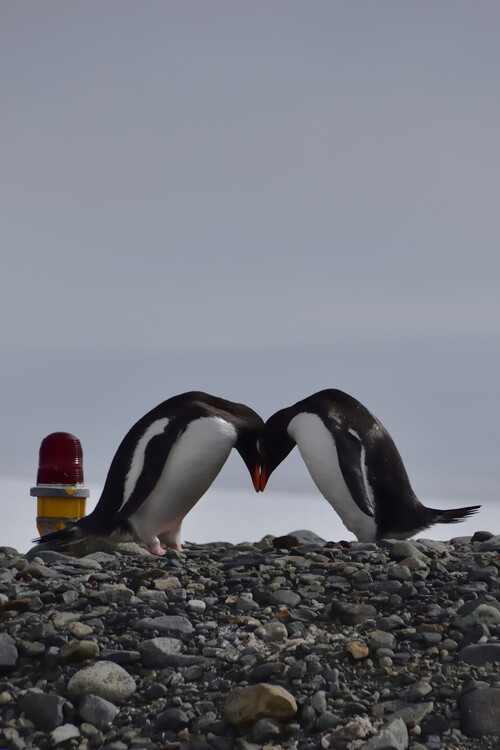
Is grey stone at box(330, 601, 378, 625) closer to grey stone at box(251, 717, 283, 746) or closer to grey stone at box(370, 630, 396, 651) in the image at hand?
grey stone at box(370, 630, 396, 651)

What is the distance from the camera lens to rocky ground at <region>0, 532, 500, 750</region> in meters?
3.11

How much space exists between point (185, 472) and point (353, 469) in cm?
112

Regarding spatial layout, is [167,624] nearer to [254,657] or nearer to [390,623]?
[254,657]

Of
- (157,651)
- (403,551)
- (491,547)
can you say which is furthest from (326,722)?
(491,547)

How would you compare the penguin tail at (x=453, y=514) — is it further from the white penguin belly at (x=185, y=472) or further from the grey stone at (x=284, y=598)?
the grey stone at (x=284, y=598)

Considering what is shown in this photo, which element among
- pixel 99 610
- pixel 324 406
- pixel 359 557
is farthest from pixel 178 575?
pixel 324 406

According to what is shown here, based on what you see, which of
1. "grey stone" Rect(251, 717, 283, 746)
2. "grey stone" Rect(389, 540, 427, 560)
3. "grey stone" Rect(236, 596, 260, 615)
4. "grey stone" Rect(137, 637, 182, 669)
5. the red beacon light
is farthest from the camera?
the red beacon light

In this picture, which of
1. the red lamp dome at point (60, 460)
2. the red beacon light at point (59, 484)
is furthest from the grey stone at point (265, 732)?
the red lamp dome at point (60, 460)

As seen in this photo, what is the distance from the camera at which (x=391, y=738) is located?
9.71 feet

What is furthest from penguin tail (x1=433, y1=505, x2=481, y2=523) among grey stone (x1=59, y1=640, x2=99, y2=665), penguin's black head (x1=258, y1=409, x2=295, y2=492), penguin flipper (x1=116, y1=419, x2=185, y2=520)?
grey stone (x1=59, y1=640, x2=99, y2=665)

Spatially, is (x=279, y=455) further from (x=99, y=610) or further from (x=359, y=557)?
(x=99, y=610)

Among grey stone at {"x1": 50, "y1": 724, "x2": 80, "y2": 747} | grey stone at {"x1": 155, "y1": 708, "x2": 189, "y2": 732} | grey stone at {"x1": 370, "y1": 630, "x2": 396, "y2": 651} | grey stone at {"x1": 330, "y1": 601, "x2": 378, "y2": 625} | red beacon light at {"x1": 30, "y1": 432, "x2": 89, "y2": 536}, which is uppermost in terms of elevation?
red beacon light at {"x1": 30, "y1": 432, "x2": 89, "y2": 536}

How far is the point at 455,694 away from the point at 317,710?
519mm

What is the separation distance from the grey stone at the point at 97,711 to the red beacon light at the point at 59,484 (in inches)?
154
